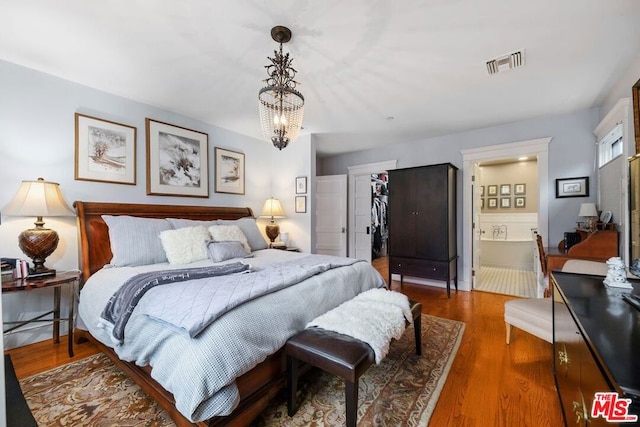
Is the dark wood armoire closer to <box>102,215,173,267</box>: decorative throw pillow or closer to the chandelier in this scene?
the chandelier

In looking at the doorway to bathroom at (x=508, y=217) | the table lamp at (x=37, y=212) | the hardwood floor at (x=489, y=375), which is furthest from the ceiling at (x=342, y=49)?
the doorway to bathroom at (x=508, y=217)

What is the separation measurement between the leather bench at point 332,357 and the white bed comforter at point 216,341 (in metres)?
0.12

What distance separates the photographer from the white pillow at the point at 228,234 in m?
3.03

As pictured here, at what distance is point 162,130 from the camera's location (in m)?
3.29

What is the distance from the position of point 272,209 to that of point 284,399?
294cm

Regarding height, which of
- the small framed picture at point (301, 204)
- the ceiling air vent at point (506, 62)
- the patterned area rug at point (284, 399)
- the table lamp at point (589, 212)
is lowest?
the patterned area rug at point (284, 399)

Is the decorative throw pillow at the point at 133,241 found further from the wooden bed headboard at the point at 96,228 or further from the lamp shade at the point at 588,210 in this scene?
the lamp shade at the point at 588,210

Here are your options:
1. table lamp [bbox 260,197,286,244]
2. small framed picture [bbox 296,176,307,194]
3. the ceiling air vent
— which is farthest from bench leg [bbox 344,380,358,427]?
small framed picture [bbox 296,176,307,194]

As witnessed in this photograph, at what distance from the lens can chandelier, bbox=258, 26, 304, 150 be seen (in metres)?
1.94

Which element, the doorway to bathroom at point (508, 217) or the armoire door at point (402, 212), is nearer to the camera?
the armoire door at point (402, 212)

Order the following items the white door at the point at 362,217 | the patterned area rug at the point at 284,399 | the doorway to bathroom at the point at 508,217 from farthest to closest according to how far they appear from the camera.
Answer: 1. the doorway to bathroom at the point at 508,217
2. the white door at the point at 362,217
3. the patterned area rug at the point at 284,399

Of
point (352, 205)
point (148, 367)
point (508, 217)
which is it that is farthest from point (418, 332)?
point (508, 217)

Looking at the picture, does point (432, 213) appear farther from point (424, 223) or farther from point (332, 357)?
point (332, 357)

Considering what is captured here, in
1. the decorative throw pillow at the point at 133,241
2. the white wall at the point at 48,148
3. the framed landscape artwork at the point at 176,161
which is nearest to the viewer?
the white wall at the point at 48,148
